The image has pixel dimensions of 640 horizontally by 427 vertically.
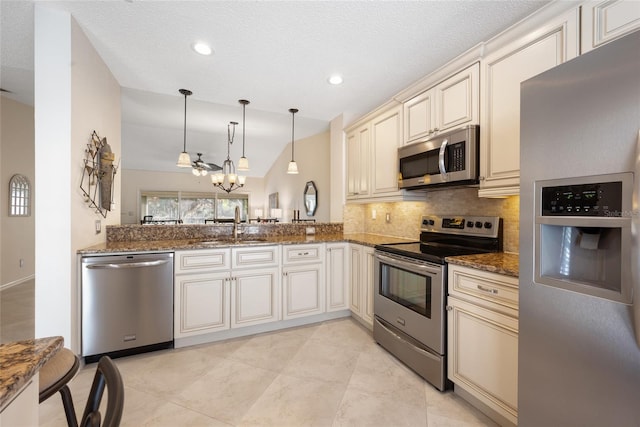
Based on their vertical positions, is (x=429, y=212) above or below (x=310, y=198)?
below

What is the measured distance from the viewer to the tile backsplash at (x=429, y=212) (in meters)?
2.03

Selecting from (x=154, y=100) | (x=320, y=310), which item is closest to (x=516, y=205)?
(x=320, y=310)

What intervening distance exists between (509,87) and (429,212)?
130cm

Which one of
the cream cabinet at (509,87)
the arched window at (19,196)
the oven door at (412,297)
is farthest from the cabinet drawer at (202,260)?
the arched window at (19,196)

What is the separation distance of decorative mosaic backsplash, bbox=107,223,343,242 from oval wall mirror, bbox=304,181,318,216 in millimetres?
1922

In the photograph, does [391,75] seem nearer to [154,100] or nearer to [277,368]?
[277,368]

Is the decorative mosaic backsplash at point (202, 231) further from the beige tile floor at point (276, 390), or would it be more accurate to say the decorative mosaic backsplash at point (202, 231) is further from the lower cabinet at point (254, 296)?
the beige tile floor at point (276, 390)

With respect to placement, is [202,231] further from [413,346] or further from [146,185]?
[146,185]

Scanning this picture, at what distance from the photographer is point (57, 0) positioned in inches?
70.9

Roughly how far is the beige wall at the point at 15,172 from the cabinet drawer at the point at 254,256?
12.9 ft

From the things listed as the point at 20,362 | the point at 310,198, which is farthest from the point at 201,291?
the point at 310,198

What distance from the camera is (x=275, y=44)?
219 centimetres

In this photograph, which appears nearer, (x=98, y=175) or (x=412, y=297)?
(x=412, y=297)

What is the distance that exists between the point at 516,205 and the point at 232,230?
2739 mm
